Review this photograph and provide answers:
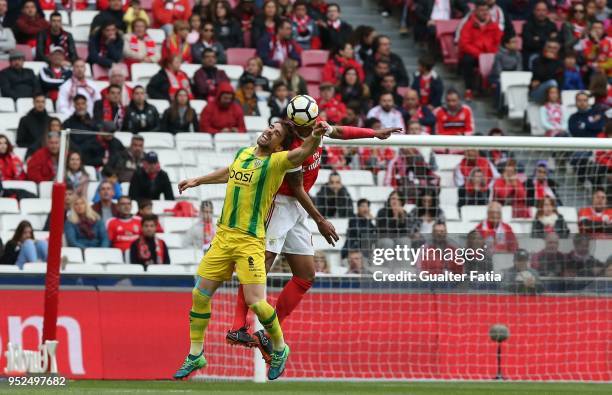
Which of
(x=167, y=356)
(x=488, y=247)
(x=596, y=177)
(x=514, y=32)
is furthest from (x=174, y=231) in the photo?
(x=514, y=32)

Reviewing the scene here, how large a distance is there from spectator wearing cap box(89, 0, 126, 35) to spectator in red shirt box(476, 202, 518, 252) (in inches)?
291

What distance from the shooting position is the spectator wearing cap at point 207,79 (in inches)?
851

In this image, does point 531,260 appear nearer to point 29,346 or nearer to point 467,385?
point 467,385

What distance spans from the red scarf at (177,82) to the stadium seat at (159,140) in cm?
123

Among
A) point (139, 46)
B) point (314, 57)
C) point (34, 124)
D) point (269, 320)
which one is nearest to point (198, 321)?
point (269, 320)

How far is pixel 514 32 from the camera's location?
2430 centimetres

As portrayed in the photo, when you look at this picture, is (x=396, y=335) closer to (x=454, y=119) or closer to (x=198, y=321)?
(x=198, y=321)

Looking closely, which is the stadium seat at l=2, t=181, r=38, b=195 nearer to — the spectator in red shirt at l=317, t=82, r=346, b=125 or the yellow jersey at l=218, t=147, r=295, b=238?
the spectator in red shirt at l=317, t=82, r=346, b=125

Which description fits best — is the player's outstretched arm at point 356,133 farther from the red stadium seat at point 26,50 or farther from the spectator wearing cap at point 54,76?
the red stadium seat at point 26,50

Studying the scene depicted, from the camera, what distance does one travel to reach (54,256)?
14219 millimetres

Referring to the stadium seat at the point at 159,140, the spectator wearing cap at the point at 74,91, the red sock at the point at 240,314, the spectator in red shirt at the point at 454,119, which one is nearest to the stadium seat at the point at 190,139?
the stadium seat at the point at 159,140

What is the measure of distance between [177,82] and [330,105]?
2.37m

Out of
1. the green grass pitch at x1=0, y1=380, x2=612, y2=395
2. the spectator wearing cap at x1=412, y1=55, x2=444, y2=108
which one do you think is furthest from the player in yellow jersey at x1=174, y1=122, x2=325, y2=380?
the spectator wearing cap at x1=412, y1=55, x2=444, y2=108

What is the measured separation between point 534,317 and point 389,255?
6.39ft
